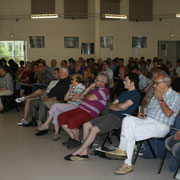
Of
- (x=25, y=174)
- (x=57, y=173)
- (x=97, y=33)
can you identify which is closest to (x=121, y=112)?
(x=57, y=173)

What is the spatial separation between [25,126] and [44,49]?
8093 mm

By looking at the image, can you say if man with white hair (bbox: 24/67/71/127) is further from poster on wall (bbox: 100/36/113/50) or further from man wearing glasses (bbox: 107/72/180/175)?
poster on wall (bbox: 100/36/113/50)

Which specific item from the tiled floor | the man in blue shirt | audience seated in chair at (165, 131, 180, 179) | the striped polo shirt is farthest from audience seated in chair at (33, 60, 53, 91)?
audience seated in chair at (165, 131, 180, 179)

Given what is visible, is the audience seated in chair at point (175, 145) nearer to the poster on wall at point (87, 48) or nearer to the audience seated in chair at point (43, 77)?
the audience seated in chair at point (43, 77)

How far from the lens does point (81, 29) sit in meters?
14.3

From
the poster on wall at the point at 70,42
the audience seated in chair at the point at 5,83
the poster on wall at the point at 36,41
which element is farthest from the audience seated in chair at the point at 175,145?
the poster on wall at the point at 36,41

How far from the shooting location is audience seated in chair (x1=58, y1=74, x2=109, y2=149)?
5004 millimetres

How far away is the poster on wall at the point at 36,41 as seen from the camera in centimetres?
1427

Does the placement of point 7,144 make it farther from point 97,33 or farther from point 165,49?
point 165,49

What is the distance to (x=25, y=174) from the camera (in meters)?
4.01

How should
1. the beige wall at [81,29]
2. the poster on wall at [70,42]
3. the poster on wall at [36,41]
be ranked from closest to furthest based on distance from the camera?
the beige wall at [81,29] < the poster on wall at [36,41] < the poster on wall at [70,42]

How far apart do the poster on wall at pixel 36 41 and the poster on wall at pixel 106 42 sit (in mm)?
2523

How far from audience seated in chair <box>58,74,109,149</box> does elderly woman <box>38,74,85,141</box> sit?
0.32 meters

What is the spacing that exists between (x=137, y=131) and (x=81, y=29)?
427 inches
